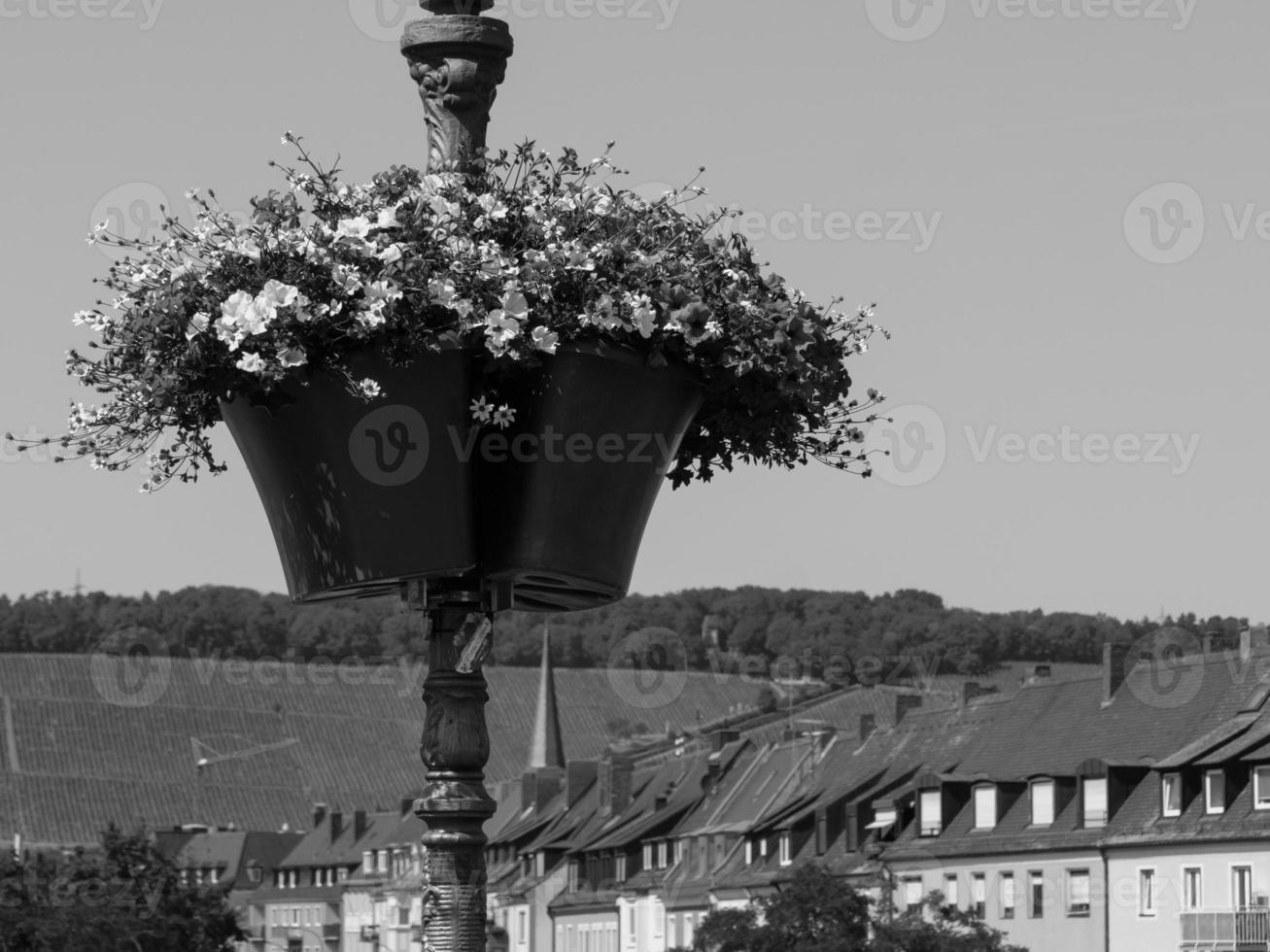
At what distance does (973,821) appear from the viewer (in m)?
57.4

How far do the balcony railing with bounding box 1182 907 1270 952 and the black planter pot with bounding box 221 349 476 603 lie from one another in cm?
4273

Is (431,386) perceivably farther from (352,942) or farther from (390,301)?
(352,942)

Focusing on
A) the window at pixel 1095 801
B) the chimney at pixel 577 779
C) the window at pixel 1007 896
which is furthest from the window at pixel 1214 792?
the chimney at pixel 577 779

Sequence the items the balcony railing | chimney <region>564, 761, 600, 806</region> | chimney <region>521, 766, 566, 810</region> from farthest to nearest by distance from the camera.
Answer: chimney <region>521, 766, 566, 810</region>, chimney <region>564, 761, 600, 806</region>, the balcony railing

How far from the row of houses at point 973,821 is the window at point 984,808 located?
0.05 m

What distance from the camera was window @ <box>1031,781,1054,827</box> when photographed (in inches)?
2142

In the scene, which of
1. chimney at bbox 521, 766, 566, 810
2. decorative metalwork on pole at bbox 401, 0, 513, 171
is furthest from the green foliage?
chimney at bbox 521, 766, 566, 810

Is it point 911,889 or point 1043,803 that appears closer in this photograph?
point 1043,803

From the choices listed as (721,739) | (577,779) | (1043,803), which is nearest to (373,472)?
(1043,803)

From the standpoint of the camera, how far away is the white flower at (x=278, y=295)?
626 cm

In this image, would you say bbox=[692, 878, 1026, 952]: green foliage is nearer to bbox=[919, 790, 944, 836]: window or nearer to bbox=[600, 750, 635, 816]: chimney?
bbox=[919, 790, 944, 836]: window

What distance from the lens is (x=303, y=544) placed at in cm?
683

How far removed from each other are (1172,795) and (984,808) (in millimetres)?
7056

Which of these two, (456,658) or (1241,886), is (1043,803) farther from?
(456,658)
